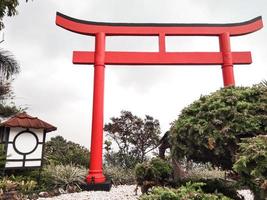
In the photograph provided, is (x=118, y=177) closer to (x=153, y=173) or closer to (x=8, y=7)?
(x=153, y=173)

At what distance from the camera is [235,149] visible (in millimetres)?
3053

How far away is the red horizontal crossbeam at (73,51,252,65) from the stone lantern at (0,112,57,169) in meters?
2.11

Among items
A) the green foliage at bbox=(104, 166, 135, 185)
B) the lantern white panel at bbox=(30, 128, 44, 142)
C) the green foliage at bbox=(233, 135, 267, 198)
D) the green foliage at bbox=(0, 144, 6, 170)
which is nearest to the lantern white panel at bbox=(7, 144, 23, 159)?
the green foliage at bbox=(0, 144, 6, 170)

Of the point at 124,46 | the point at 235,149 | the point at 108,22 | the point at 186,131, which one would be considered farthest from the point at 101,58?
the point at 235,149

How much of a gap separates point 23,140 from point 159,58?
428 centimetres

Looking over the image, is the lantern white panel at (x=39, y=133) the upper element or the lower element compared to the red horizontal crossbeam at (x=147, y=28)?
lower

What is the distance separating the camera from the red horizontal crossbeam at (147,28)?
743cm

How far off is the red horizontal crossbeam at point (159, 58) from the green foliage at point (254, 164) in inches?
205

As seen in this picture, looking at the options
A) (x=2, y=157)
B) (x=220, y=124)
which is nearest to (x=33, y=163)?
(x=2, y=157)

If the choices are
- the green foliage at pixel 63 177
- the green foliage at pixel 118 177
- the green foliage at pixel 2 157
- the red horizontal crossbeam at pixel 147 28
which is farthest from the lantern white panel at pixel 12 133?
the red horizontal crossbeam at pixel 147 28

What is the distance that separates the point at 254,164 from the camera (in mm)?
2316

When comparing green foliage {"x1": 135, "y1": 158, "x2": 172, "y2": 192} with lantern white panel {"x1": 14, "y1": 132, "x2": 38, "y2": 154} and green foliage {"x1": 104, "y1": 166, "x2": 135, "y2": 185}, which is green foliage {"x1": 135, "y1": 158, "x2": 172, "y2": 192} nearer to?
green foliage {"x1": 104, "y1": 166, "x2": 135, "y2": 185}

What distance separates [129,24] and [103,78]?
188 centimetres

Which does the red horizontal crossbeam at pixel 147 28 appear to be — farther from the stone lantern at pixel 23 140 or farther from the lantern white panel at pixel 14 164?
the lantern white panel at pixel 14 164
